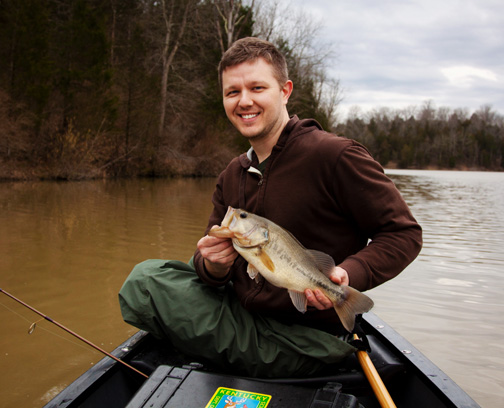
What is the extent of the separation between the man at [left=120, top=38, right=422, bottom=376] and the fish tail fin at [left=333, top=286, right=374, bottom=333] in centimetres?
8

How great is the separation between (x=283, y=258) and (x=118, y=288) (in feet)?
14.4

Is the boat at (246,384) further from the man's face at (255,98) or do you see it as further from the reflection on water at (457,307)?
the reflection on water at (457,307)

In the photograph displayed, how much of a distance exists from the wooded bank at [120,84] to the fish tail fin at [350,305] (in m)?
21.0

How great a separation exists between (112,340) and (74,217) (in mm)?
7863

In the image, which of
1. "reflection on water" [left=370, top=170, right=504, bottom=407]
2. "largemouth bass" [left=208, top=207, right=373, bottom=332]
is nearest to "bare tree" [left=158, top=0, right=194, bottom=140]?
"reflection on water" [left=370, top=170, right=504, bottom=407]

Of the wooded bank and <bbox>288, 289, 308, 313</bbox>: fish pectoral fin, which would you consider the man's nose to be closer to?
<bbox>288, 289, 308, 313</bbox>: fish pectoral fin

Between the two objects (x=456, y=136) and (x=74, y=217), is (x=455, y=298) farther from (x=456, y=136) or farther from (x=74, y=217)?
(x=456, y=136)

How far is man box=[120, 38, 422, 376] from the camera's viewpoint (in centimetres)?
233

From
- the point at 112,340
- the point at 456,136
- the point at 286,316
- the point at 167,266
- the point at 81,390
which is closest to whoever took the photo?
the point at 81,390

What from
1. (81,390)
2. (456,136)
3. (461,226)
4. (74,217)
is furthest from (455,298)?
(456,136)

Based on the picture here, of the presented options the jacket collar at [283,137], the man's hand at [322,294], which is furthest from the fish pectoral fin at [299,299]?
the jacket collar at [283,137]

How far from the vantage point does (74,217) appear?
1159 cm

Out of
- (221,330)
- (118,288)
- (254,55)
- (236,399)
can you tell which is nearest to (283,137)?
(254,55)

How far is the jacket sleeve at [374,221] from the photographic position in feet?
7.44
